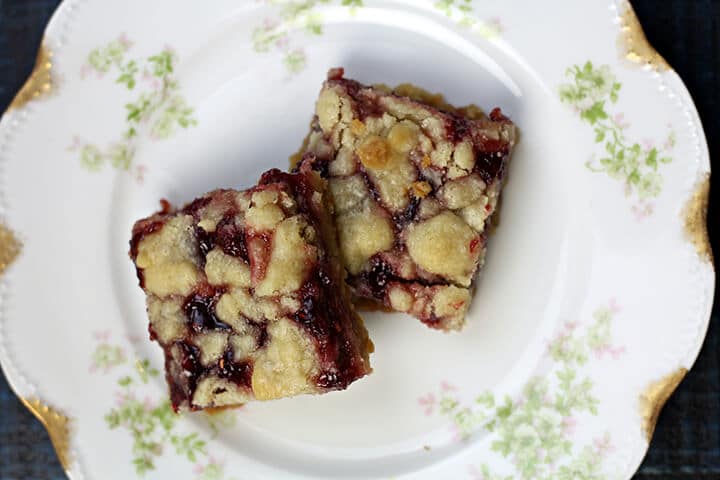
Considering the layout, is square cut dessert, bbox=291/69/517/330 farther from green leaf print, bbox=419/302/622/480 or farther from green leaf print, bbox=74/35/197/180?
green leaf print, bbox=74/35/197/180

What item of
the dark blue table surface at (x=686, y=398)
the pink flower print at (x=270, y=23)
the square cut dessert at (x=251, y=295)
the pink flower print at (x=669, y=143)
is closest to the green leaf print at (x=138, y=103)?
the pink flower print at (x=270, y=23)

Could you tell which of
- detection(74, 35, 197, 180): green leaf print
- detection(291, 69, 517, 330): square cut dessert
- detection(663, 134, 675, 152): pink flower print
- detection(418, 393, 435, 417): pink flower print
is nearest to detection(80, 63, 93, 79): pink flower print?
detection(74, 35, 197, 180): green leaf print

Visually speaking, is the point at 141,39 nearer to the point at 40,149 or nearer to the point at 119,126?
the point at 119,126

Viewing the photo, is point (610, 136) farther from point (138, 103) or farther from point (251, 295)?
point (138, 103)

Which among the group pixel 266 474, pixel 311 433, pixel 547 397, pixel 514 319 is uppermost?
pixel 514 319

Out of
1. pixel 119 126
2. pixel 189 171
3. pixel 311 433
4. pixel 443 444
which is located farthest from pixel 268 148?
pixel 443 444

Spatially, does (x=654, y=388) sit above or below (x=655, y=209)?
below
